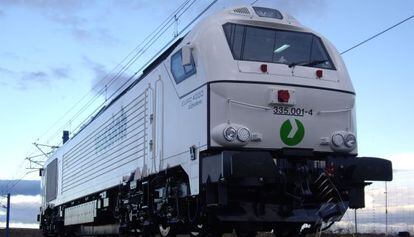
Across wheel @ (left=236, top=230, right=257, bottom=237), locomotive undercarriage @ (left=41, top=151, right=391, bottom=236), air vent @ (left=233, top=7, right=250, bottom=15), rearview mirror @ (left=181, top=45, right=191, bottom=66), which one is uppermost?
air vent @ (left=233, top=7, right=250, bottom=15)

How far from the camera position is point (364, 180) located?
9.41m

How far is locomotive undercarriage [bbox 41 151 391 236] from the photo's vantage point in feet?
28.4

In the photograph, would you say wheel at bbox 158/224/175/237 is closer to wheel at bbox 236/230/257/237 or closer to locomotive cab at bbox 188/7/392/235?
wheel at bbox 236/230/257/237

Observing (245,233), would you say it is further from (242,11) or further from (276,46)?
(242,11)

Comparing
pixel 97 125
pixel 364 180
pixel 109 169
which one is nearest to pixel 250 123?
pixel 364 180

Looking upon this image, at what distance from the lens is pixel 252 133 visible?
30.0ft

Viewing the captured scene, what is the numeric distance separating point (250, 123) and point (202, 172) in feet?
3.48

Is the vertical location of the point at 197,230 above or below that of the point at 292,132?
below

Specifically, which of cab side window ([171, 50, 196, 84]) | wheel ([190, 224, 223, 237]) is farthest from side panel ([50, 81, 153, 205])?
wheel ([190, 224, 223, 237])

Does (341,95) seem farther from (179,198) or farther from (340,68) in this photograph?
(179,198)

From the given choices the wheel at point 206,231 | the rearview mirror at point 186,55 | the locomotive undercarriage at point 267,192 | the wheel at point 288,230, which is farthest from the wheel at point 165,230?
the rearview mirror at point 186,55

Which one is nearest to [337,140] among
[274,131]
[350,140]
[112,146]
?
[350,140]

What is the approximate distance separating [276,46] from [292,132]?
5.01 ft

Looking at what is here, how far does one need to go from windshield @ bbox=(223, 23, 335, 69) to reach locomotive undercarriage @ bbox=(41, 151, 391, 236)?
1.63 metres
